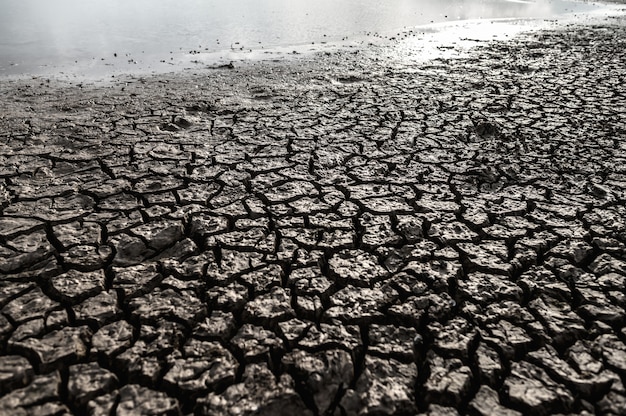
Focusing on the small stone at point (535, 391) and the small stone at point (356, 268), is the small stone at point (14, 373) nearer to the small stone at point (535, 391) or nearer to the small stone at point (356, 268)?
the small stone at point (356, 268)

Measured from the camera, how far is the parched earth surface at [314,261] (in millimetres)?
1703

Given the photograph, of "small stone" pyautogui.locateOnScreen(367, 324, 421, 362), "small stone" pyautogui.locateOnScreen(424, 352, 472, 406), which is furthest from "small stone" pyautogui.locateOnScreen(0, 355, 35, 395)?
"small stone" pyautogui.locateOnScreen(424, 352, 472, 406)

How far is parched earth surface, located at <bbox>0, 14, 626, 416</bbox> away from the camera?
67.1 inches

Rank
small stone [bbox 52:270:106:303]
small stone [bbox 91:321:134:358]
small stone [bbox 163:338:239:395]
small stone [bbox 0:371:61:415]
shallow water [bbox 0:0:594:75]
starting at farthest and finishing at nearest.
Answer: shallow water [bbox 0:0:594:75] → small stone [bbox 52:270:106:303] → small stone [bbox 91:321:134:358] → small stone [bbox 163:338:239:395] → small stone [bbox 0:371:61:415]

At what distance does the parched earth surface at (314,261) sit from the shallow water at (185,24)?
133 inches

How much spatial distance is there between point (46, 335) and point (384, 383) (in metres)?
1.42

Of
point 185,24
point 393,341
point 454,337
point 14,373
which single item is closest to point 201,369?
point 14,373

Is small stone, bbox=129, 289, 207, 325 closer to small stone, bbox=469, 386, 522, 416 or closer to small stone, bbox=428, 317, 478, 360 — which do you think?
small stone, bbox=428, 317, 478, 360

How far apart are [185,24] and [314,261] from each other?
400 inches

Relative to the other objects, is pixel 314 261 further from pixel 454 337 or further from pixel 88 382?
pixel 88 382

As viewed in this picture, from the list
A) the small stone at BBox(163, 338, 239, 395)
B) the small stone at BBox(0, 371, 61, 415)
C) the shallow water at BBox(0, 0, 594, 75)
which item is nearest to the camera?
the small stone at BBox(0, 371, 61, 415)

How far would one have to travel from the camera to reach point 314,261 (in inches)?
93.9

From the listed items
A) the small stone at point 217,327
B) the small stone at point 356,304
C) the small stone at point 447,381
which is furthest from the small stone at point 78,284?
the small stone at point 447,381

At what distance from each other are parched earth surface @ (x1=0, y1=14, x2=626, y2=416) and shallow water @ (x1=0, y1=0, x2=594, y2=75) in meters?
3.39
